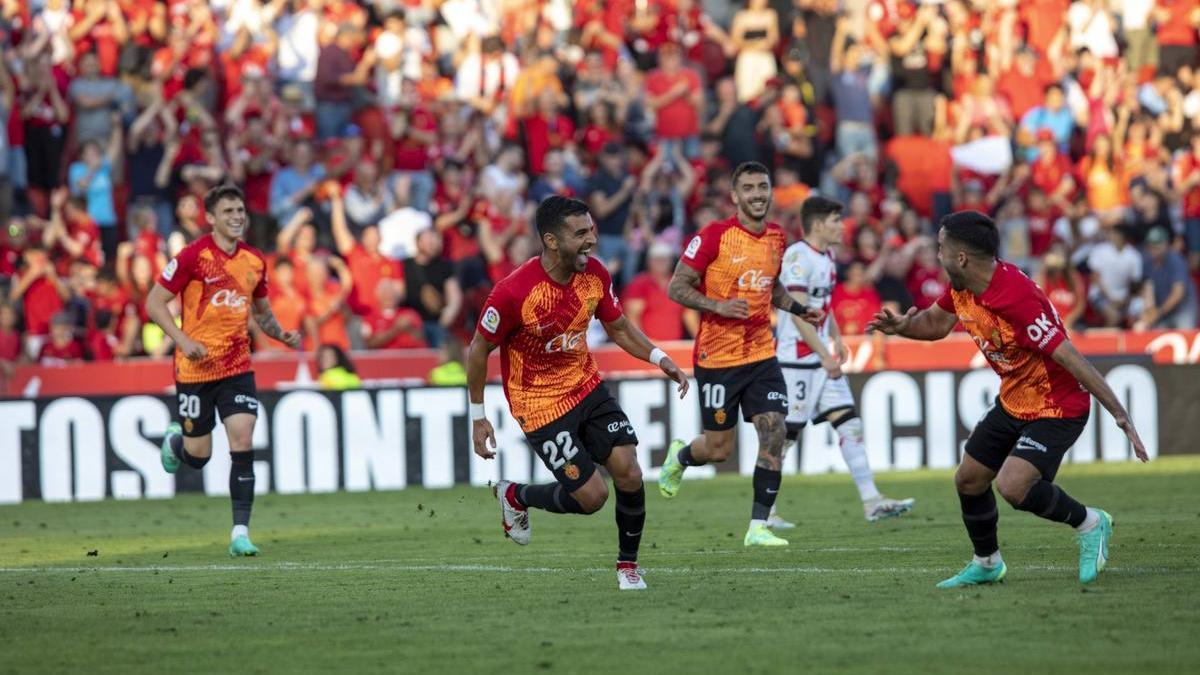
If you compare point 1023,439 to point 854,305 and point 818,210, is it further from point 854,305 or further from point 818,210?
point 854,305

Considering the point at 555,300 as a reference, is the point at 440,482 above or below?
below

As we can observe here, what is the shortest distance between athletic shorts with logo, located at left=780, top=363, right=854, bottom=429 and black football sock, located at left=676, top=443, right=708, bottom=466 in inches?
41.3

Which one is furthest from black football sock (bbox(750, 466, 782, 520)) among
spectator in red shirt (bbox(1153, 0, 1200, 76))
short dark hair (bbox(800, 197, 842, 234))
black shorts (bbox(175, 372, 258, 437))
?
spectator in red shirt (bbox(1153, 0, 1200, 76))

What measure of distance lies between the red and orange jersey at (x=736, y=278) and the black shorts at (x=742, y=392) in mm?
67

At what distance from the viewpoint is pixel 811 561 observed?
12133 mm

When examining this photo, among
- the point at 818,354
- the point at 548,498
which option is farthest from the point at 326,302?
the point at 548,498

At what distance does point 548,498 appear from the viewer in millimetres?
11016

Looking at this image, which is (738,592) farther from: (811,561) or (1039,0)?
(1039,0)

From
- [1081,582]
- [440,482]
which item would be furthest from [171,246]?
[1081,582]

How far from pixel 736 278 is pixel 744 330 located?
0.38 metres

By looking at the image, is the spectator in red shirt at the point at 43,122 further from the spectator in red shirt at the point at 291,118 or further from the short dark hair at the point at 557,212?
the short dark hair at the point at 557,212

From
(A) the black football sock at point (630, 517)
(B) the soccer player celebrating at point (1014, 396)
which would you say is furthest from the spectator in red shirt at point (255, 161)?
(B) the soccer player celebrating at point (1014, 396)

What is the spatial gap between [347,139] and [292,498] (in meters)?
6.29

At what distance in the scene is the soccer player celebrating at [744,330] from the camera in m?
13.3
